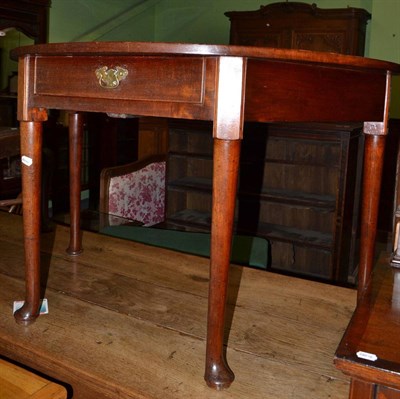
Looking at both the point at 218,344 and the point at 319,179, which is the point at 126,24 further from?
the point at 218,344

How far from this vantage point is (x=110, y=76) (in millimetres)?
941

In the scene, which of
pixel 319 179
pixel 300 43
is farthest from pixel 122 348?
pixel 300 43

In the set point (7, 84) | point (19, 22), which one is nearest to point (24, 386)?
point (7, 84)

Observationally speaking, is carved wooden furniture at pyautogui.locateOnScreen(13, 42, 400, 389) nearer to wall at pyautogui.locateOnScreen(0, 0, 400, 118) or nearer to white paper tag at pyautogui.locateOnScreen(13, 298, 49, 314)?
white paper tag at pyautogui.locateOnScreen(13, 298, 49, 314)

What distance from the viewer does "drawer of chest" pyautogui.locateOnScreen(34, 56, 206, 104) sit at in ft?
2.82

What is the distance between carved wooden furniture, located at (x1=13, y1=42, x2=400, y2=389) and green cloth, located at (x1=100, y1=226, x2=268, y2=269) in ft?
4.21

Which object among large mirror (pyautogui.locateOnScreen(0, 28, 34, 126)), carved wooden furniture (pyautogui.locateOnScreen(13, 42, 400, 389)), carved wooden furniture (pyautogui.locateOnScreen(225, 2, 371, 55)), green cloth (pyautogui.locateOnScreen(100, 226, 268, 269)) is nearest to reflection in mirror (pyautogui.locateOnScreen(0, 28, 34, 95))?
large mirror (pyautogui.locateOnScreen(0, 28, 34, 126))

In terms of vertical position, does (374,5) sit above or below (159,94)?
above

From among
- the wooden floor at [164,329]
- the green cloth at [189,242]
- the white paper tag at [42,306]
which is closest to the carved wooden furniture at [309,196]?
the green cloth at [189,242]

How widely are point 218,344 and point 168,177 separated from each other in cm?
312

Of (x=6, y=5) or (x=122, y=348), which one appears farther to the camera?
(x=6, y=5)

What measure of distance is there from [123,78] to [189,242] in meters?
1.62

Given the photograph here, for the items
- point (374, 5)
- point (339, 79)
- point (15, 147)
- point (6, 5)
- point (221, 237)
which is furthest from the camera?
point (374, 5)

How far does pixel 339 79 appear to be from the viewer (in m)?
1.01
